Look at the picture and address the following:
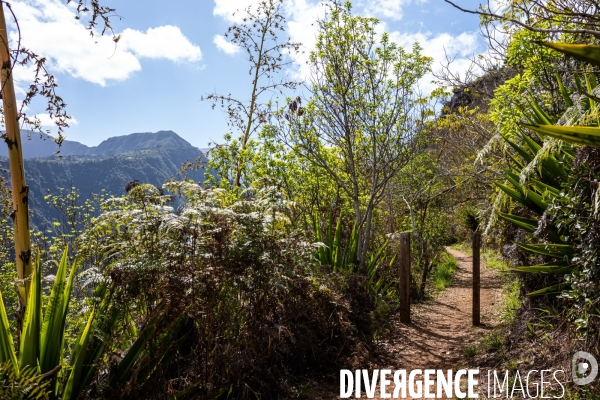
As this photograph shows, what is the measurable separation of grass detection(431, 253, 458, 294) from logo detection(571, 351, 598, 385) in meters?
6.79

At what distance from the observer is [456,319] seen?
780 centimetres

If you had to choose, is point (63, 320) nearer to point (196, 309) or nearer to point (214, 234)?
point (196, 309)

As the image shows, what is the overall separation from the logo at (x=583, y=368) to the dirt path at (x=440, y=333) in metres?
1.73

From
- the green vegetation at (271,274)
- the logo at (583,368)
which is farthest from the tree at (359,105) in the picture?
the logo at (583,368)

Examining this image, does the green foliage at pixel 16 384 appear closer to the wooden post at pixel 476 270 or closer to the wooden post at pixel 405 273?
the wooden post at pixel 405 273

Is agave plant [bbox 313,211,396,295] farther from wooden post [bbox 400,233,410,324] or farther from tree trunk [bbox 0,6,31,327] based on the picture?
tree trunk [bbox 0,6,31,327]

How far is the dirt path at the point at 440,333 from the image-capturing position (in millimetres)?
5562

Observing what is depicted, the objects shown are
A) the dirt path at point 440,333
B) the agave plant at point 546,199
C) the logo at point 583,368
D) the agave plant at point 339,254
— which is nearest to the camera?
the logo at point 583,368

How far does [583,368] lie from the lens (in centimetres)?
343

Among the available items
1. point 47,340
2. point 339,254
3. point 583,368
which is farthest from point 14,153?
point 339,254

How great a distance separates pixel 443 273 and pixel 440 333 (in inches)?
215

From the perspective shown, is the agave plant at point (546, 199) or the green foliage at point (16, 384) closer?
the green foliage at point (16, 384)

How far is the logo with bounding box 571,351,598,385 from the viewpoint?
339 cm

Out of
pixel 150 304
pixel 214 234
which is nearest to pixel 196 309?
pixel 150 304
